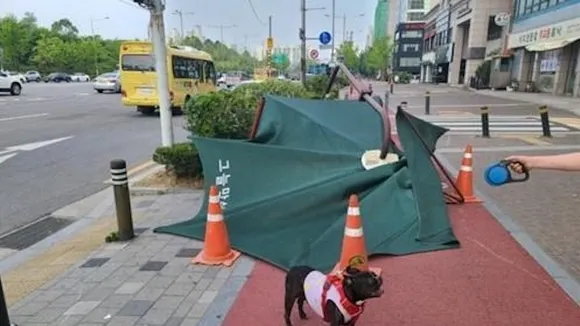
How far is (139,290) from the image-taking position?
376 cm

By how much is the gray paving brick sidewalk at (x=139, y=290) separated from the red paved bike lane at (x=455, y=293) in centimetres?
25

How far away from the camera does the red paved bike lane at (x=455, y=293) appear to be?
327cm

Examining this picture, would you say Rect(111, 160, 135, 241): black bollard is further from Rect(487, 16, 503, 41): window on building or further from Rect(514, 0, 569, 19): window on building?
Rect(487, 16, 503, 41): window on building

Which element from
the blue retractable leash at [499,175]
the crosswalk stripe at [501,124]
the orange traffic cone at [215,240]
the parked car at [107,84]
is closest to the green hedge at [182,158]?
the orange traffic cone at [215,240]

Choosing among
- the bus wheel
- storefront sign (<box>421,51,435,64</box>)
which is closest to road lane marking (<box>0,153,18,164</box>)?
the bus wheel

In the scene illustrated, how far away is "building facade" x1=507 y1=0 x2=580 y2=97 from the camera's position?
2453 cm

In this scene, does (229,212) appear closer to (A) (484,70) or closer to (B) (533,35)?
(B) (533,35)

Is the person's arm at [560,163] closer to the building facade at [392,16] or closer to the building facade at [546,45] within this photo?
the building facade at [546,45]

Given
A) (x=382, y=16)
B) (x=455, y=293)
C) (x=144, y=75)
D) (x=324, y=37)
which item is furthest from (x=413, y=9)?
(x=455, y=293)

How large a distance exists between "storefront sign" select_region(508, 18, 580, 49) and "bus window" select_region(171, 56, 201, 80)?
62.5 feet

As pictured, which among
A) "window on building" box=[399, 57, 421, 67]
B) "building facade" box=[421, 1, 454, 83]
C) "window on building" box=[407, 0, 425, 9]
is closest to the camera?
"building facade" box=[421, 1, 454, 83]

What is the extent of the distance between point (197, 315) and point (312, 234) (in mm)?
1482

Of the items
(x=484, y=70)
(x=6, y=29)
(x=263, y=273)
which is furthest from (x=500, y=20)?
(x=6, y=29)

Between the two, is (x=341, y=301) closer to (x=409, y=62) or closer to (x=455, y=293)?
(x=455, y=293)
